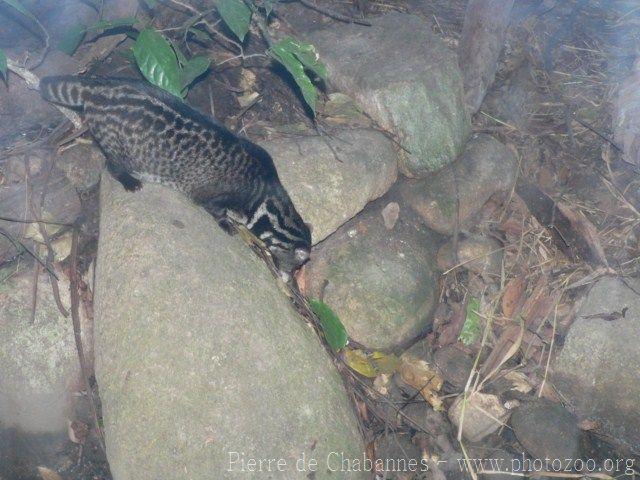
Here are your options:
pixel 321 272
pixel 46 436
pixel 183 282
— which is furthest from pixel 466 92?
pixel 46 436

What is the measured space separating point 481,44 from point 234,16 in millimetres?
2955

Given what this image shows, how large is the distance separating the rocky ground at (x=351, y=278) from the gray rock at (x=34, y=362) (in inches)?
0.6

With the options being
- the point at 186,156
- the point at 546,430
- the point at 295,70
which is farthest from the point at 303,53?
the point at 546,430

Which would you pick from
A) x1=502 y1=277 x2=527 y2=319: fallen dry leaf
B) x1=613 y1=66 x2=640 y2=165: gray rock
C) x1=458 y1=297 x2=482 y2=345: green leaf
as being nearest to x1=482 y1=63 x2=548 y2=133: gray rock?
x1=613 y1=66 x2=640 y2=165: gray rock

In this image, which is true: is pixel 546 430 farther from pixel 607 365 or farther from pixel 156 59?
pixel 156 59

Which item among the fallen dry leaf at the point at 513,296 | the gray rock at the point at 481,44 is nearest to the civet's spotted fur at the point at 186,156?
the fallen dry leaf at the point at 513,296

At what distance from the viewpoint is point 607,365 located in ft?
14.9

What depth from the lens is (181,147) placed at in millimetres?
4574

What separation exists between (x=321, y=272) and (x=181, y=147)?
167cm

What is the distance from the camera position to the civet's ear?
4.78 metres

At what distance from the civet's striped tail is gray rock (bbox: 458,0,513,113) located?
383 cm

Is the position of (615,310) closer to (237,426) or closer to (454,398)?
(454,398)

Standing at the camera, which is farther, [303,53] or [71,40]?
[71,40]

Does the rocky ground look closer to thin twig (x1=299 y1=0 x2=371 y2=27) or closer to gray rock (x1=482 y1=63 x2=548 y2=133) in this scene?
gray rock (x1=482 y1=63 x2=548 y2=133)
